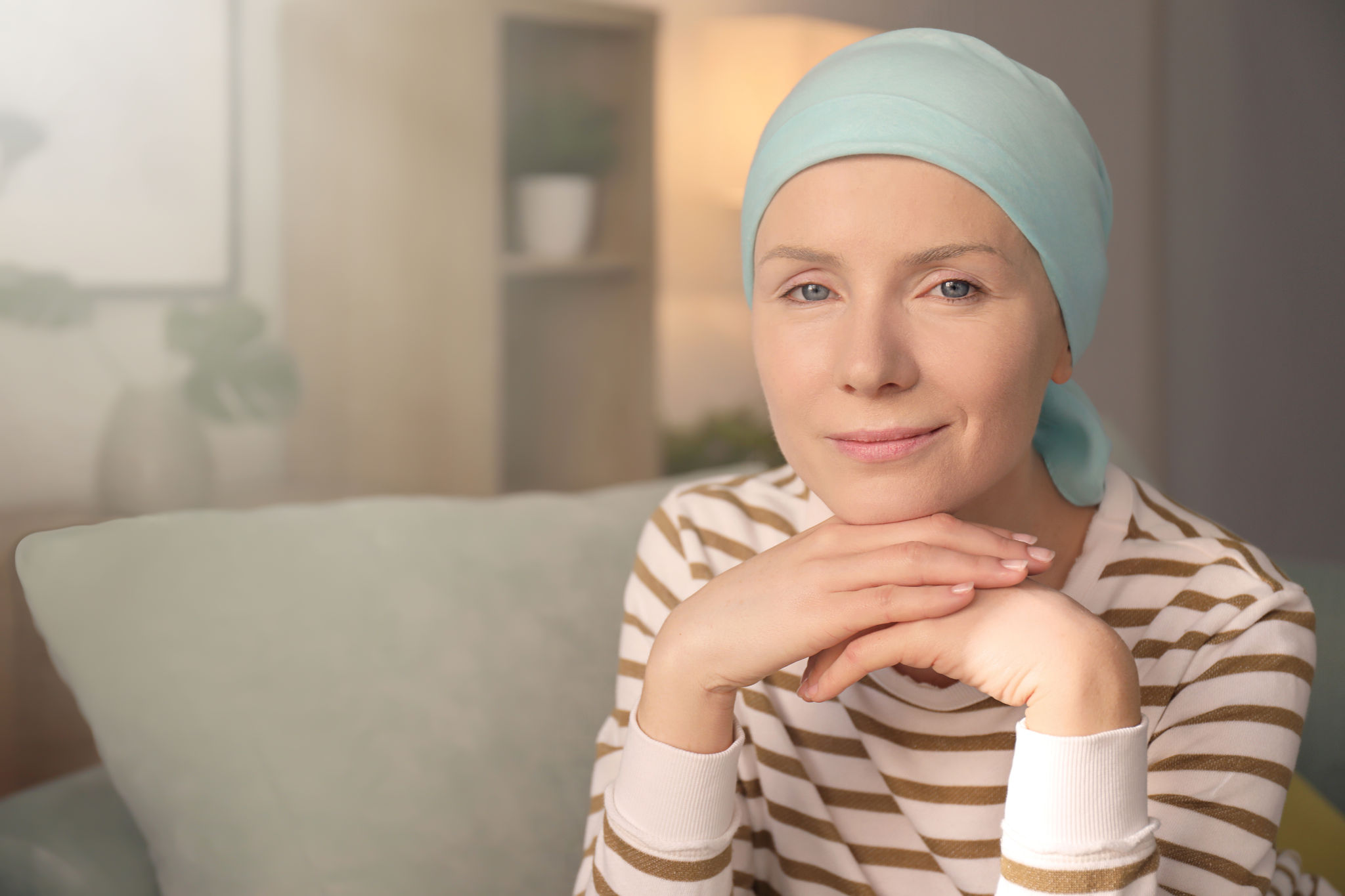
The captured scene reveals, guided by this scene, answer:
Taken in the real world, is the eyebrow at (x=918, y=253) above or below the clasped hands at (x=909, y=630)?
above

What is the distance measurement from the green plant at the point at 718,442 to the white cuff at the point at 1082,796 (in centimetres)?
132

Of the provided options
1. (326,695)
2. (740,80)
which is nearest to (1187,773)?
(326,695)

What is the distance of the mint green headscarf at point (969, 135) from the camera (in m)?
0.82

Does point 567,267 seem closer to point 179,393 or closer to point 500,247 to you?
point 500,247

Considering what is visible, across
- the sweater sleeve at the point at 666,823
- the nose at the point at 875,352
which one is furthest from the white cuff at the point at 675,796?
the nose at the point at 875,352

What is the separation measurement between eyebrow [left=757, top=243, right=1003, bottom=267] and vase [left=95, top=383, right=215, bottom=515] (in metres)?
0.83

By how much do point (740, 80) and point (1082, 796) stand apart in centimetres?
160

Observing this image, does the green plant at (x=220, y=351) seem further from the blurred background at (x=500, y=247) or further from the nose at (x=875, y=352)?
the nose at (x=875, y=352)

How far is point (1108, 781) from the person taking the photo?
77cm

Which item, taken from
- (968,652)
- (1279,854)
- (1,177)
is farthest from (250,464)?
(1279,854)

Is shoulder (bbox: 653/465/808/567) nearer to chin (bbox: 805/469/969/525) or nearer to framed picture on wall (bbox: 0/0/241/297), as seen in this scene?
chin (bbox: 805/469/969/525)

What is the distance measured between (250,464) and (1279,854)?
129 centimetres

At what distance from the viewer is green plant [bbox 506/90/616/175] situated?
1752mm

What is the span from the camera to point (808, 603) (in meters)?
0.85
